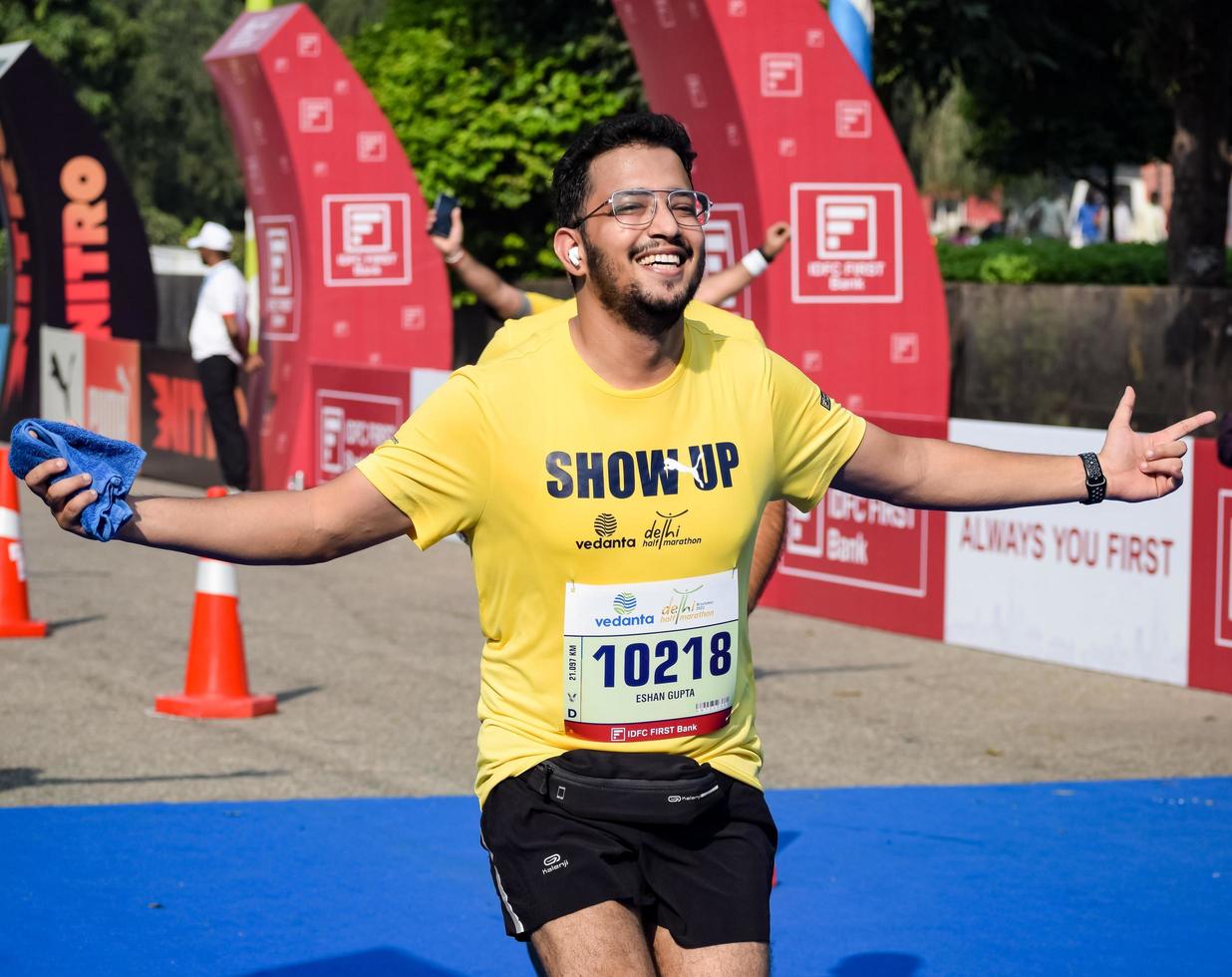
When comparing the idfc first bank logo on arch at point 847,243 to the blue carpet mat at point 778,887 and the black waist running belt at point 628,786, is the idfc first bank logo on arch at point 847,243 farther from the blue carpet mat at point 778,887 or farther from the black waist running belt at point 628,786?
the black waist running belt at point 628,786

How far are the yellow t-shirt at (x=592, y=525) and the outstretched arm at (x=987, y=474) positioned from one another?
28cm

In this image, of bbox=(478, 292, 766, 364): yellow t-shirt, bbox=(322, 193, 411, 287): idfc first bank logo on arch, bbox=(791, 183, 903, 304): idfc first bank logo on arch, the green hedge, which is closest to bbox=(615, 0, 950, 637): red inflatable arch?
bbox=(791, 183, 903, 304): idfc first bank logo on arch

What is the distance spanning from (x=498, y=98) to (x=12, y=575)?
52.0ft

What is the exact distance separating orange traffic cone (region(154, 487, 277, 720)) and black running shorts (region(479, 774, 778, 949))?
5268 mm

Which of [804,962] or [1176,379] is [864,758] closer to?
[804,962]

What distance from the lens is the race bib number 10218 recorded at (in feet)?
12.2

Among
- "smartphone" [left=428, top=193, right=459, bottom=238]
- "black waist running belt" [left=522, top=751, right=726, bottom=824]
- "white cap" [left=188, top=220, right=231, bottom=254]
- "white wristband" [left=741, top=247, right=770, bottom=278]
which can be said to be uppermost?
"white cap" [left=188, top=220, right=231, bottom=254]

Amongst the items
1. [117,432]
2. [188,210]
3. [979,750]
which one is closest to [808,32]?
[979,750]

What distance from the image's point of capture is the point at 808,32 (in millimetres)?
13391

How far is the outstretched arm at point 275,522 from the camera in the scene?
359 cm

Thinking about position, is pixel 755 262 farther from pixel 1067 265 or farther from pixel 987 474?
pixel 1067 265

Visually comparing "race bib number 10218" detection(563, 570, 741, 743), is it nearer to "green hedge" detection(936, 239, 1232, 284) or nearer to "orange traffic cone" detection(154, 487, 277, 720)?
"orange traffic cone" detection(154, 487, 277, 720)

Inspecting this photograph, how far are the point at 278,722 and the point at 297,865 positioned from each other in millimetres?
2217

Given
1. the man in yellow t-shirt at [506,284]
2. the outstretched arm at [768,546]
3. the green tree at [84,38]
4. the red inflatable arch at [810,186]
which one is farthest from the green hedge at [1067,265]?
the green tree at [84,38]
